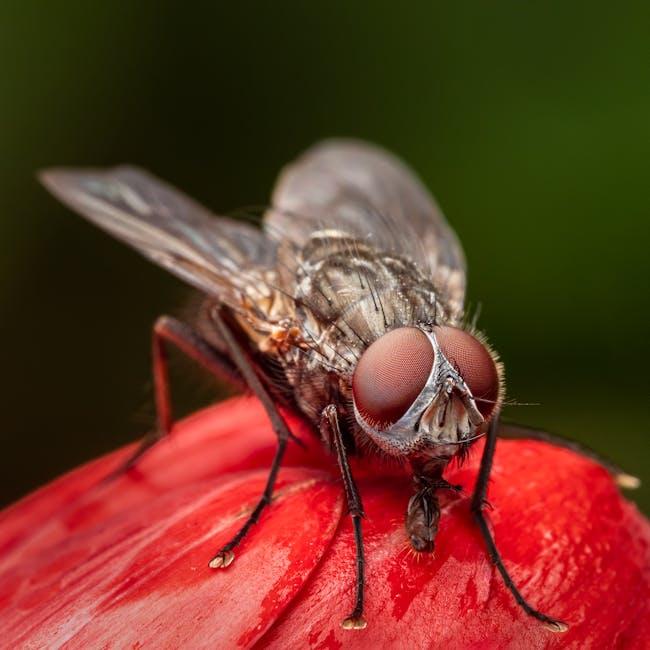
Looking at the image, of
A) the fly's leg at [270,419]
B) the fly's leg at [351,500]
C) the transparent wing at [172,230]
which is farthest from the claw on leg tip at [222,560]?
the transparent wing at [172,230]

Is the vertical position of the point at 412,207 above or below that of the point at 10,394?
above

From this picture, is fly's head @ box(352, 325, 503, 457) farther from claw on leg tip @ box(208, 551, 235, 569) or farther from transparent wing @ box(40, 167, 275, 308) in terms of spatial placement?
transparent wing @ box(40, 167, 275, 308)

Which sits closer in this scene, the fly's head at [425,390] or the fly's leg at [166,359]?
the fly's head at [425,390]

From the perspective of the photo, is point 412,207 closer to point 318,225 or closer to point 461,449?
point 318,225

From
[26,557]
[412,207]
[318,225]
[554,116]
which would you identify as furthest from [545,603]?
[554,116]

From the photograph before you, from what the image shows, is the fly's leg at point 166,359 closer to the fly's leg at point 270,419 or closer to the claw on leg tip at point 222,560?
the fly's leg at point 270,419

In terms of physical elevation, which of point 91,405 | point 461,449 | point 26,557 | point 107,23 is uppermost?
point 107,23

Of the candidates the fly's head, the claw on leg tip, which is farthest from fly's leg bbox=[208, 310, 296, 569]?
the fly's head
